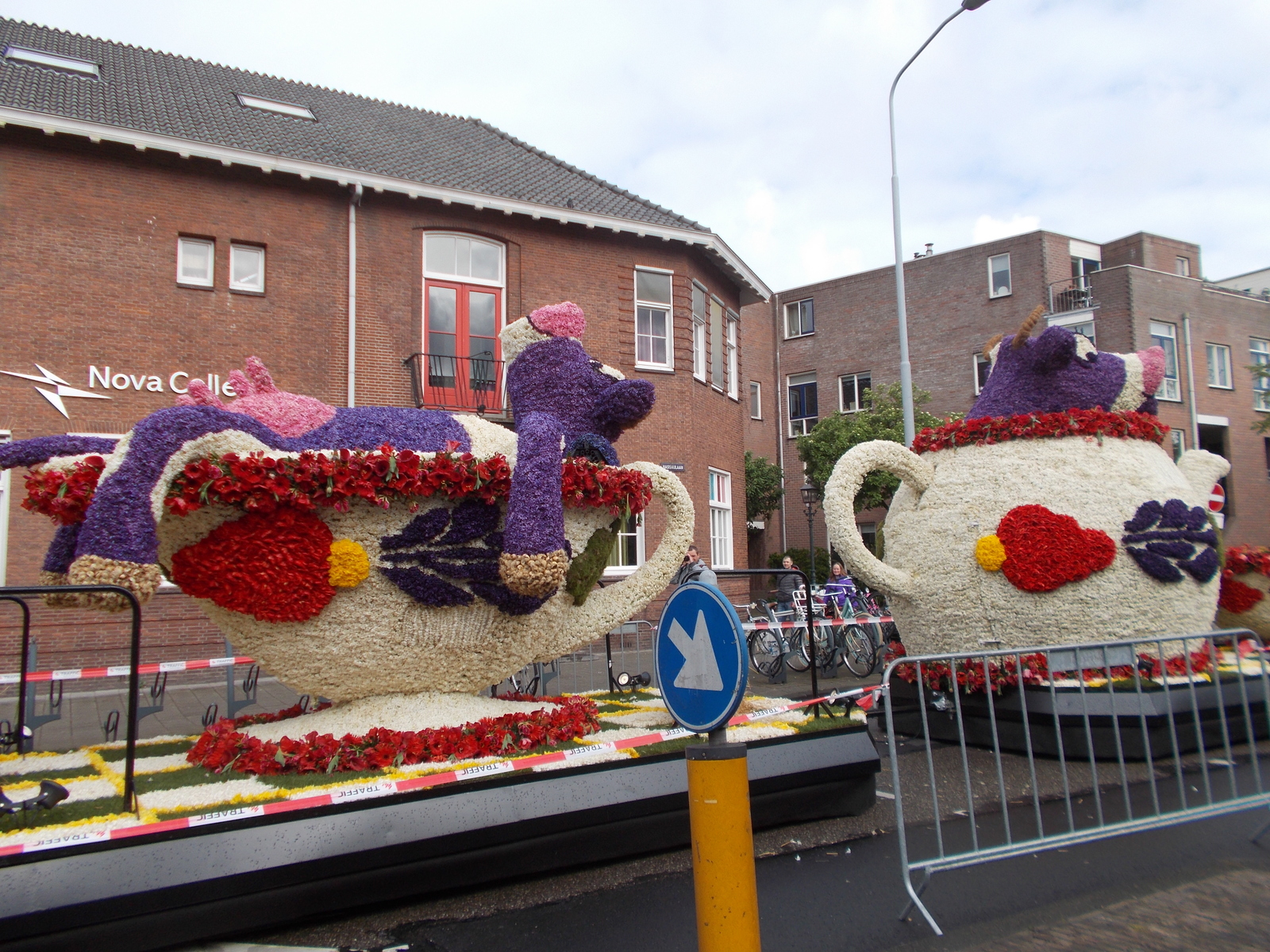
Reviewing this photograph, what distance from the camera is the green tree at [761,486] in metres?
27.1

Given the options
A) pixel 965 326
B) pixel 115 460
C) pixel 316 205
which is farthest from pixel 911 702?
pixel 965 326

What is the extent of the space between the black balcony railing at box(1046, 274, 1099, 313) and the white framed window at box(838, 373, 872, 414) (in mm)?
5836

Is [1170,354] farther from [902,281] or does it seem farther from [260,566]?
[260,566]

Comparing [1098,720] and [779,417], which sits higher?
[779,417]

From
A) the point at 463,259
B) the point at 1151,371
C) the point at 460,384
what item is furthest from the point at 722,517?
the point at 1151,371

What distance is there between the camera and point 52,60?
13.7 metres

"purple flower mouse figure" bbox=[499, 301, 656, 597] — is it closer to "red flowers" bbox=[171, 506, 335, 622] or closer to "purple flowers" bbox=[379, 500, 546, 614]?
"purple flowers" bbox=[379, 500, 546, 614]

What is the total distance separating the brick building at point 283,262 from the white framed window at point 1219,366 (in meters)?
18.2

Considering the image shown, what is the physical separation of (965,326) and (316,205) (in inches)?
804

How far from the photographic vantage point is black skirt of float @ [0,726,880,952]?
3.17 meters

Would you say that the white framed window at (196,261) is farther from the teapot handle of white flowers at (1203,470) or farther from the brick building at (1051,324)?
the brick building at (1051,324)

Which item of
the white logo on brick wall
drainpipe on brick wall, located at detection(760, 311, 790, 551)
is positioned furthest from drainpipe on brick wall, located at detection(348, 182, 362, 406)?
drainpipe on brick wall, located at detection(760, 311, 790, 551)

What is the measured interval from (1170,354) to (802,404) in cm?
1111

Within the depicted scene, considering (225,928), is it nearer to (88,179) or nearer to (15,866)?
(15,866)
